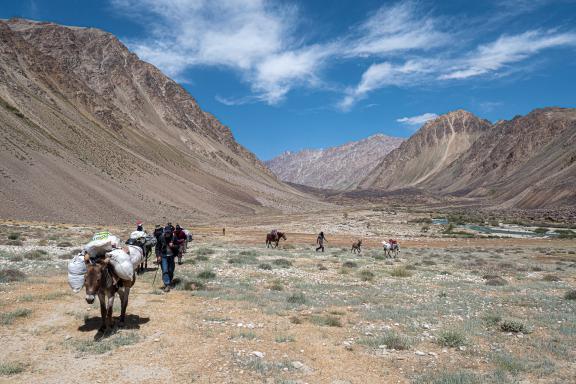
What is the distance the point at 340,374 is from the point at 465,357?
276cm

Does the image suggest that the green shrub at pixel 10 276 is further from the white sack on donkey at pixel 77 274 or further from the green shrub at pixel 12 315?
the white sack on donkey at pixel 77 274

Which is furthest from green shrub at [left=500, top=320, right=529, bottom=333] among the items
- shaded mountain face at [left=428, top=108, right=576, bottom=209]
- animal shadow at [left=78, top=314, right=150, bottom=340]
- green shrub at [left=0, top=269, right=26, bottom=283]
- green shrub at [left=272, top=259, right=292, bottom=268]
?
shaded mountain face at [left=428, top=108, right=576, bottom=209]

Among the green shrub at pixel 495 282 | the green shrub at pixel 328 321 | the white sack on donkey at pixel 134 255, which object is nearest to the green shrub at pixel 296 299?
the green shrub at pixel 328 321

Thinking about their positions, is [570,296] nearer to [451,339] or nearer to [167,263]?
[451,339]

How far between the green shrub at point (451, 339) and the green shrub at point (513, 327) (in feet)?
5.54

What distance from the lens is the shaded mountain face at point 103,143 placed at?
2527 inches

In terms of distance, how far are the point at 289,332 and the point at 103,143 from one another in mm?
91546

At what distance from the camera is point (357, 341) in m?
9.72

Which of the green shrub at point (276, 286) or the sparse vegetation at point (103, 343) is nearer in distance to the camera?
the sparse vegetation at point (103, 343)

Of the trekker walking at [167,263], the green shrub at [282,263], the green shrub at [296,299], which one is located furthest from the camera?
the green shrub at [282,263]

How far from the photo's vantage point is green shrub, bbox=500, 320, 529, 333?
34.8 ft

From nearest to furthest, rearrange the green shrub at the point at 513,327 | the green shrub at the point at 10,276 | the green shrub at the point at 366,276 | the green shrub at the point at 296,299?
1. the green shrub at the point at 513,327
2. the green shrub at the point at 296,299
3. the green shrub at the point at 10,276
4. the green shrub at the point at 366,276

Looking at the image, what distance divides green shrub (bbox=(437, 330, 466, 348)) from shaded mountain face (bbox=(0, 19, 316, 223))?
55254 mm

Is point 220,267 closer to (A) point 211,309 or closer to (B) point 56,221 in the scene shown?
(A) point 211,309
